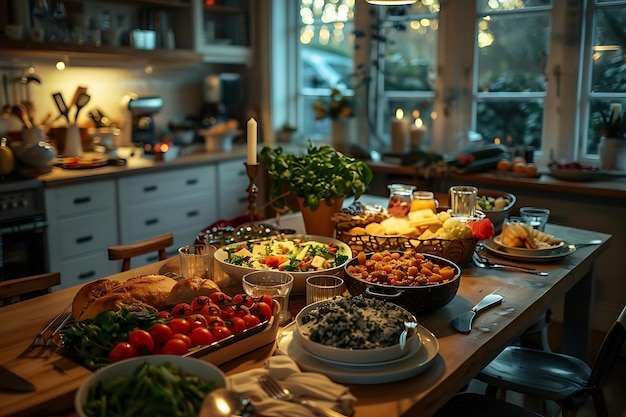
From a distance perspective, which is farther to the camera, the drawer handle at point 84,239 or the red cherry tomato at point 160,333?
the drawer handle at point 84,239

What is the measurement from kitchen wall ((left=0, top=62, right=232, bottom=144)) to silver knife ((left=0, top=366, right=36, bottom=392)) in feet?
9.08

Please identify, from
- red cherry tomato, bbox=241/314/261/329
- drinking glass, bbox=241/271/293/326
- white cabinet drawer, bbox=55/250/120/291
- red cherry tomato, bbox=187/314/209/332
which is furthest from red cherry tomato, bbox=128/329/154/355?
white cabinet drawer, bbox=55/250/120/291

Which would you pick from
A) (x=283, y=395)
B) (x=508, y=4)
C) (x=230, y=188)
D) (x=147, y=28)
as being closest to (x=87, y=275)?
(x=230, y=188)

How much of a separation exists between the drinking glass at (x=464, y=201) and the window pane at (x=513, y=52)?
1884 millimetres

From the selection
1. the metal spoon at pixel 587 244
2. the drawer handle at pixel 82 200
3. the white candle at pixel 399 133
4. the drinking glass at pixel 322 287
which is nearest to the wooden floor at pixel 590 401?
the metal spoon at pixel 587 244

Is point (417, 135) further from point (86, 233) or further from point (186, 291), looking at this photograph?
point (186, 291)

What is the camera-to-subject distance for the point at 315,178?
2.13 meters

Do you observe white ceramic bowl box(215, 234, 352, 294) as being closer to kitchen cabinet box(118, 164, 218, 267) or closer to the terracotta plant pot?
the terracotta plant pot

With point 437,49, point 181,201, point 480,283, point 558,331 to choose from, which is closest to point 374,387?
point 480,283

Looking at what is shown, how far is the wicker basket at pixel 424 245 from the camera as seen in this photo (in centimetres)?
188

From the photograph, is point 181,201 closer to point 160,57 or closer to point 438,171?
point 160,57

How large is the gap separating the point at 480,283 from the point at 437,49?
259 centimetres

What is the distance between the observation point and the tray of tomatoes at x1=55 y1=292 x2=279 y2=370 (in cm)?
126

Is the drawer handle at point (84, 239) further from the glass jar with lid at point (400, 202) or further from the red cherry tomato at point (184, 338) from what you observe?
the red cherry tomato at point (184, 338)
